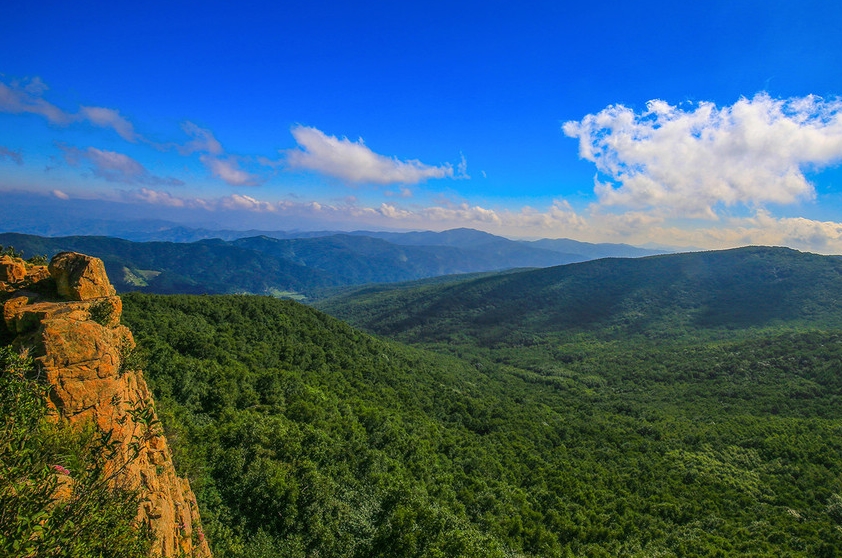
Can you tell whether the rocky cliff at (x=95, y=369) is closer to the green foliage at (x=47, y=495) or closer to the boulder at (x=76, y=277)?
the boulder at (x=76, y=277)

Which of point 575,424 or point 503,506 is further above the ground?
point 503,506

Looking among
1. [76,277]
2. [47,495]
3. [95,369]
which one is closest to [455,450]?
[95,369]

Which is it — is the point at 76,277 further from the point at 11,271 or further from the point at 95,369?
the point at 95,369

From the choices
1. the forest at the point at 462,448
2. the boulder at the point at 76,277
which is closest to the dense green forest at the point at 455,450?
the forest at the point at 462,448

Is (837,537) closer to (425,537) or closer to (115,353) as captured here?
(425,537)

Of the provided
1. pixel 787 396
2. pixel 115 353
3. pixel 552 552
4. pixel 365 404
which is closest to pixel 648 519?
pixel 552 552

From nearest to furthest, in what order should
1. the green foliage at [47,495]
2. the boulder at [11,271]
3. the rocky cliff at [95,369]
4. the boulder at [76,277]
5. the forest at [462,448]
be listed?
the green foliage at [47,495]
the rocky cliff at [95,369]
the boulder at [76,277]
the boulder at [11,271]
the forest at [462,448]
